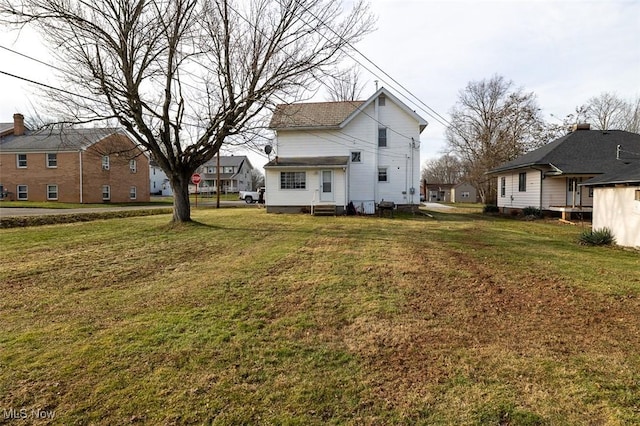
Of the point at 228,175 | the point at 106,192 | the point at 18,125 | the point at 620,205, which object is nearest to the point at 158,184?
the point at 228,175

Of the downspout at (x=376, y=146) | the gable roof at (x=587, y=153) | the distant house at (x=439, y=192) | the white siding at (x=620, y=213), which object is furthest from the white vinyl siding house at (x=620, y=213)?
the distant house at (x=439, y=192)

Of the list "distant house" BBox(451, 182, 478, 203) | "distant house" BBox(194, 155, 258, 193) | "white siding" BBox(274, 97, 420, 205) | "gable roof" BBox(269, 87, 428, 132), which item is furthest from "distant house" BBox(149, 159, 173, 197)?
"distant house" BBox(451, 182, 478, 203)

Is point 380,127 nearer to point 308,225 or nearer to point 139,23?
point 308,225

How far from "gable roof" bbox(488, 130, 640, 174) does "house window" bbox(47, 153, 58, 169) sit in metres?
34.9

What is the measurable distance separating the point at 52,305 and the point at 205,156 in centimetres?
950

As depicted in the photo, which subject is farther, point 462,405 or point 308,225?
point 308,225

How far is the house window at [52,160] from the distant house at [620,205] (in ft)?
119

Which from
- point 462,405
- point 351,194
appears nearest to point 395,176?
point 351,194

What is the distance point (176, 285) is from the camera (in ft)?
20.9

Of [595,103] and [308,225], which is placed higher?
[595,103]

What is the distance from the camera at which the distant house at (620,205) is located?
10.9 meters

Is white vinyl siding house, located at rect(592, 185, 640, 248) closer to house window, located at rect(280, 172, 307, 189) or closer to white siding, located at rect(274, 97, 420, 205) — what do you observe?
white siding, located at rect(274, 97, 420, 205)

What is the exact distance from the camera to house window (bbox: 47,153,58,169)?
30734 millimetres

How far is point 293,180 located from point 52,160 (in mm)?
22981
